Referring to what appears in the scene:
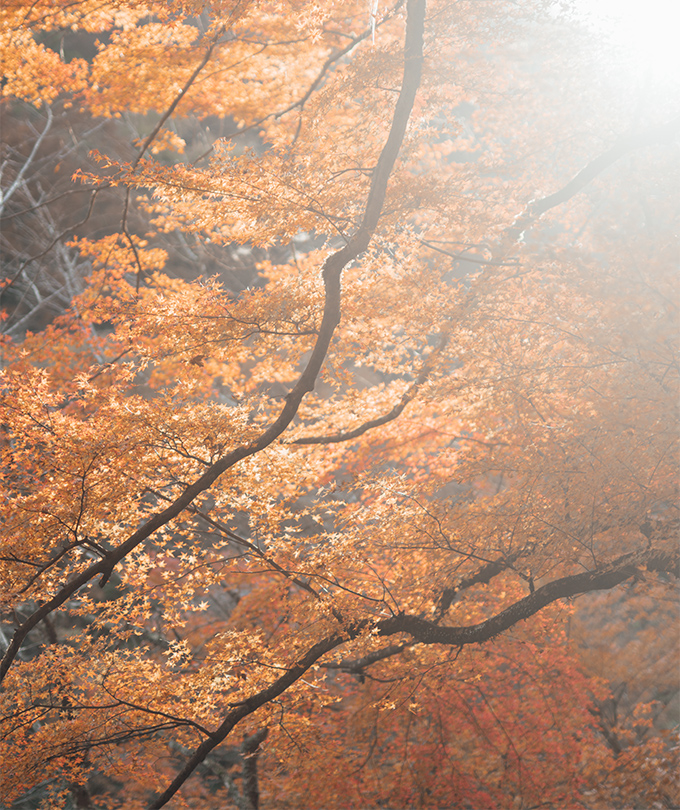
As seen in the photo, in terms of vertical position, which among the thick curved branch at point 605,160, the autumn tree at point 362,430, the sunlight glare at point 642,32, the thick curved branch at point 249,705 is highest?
the sunlight glare at point 642,32

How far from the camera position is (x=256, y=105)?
7613 mm

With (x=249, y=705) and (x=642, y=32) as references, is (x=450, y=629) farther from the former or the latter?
(x=642, y=32)

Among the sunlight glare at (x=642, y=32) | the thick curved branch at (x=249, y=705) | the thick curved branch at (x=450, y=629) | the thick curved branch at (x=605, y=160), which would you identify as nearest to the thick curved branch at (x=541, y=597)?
the thick curved branch at (x=450, y=629)

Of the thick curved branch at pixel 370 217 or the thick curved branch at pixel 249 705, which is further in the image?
the thick curved branch at pixel 249 705

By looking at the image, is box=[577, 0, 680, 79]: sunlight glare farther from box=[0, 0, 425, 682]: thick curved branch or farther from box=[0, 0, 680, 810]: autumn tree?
box=[0, 0, 425, 682]: thick curved branch

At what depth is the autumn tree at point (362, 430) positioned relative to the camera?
190 inches

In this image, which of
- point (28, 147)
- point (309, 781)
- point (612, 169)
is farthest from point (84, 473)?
point (28, 147)

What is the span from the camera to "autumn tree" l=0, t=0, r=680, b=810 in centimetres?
482

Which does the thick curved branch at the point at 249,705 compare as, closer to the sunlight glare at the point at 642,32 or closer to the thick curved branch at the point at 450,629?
the thick curved branch at the point at 450,629

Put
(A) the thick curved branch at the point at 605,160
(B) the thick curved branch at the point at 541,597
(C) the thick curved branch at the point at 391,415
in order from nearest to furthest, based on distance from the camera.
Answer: (B) the thick curved branch at the point at 541,597 → (A) the thick curved branch at the point at 605,160 → (C) the thick curved branch at the point at 391,415

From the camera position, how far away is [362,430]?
24.6 ft

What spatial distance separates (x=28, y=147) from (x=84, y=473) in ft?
55.4

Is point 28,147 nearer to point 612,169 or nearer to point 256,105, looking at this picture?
point 256,105

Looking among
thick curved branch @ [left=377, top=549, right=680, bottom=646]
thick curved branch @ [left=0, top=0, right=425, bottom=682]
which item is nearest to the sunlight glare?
thick curved branch @ [left=0, top=0, right=425, bottom=682]
